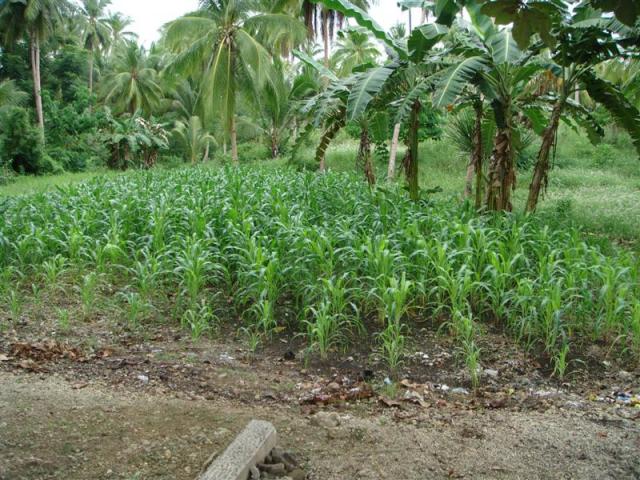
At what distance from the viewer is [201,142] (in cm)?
3152

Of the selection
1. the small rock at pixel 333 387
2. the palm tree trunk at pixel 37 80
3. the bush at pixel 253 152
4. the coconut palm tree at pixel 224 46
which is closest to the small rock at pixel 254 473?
the small rock at pixel 333 387

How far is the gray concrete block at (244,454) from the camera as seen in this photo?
2.52 metres

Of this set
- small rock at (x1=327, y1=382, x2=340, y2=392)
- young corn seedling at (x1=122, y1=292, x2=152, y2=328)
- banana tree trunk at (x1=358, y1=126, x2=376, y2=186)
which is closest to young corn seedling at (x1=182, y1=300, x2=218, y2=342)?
young corn seedling at (x1=122, y1=292, x2=152, y2=328)

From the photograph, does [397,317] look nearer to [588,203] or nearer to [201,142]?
[588,203]

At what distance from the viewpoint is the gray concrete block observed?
2523 millimetres

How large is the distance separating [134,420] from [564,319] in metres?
3.44

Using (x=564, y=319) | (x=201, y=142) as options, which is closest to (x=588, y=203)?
(x=564, y=319)

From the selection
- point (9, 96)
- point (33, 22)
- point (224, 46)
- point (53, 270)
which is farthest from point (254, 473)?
point (33, 22)

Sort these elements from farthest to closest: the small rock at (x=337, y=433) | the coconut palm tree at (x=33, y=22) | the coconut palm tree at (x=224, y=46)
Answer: the coconut palm tree at (x=33, y=22) < the coconut palm tree at (x=224, y=46) < the small rock at (x=337, y=433)

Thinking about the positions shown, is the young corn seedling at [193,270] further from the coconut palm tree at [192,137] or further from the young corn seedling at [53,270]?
the coconut palm tree at [192,137]

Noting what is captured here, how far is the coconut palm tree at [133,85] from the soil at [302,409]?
30891mm

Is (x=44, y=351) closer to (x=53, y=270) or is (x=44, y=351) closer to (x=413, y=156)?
(x=53, y=270)

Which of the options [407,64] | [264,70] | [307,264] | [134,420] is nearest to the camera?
[134,420]

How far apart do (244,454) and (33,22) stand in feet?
99.4
